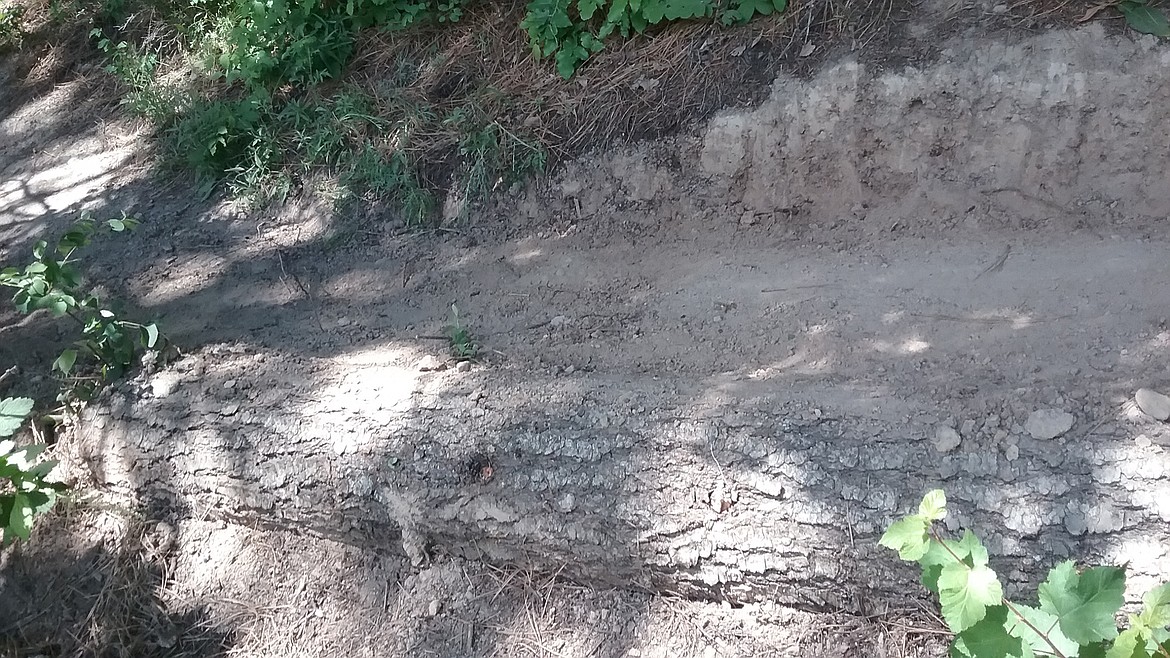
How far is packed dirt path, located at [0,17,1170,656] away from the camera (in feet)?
7.69

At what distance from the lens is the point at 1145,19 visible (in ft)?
11.8

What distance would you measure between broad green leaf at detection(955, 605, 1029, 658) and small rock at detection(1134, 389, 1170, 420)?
1320 millimetres

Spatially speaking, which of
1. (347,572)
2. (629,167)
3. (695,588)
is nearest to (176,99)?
(629,167)

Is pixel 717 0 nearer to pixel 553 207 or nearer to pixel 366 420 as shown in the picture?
pixel 553 207

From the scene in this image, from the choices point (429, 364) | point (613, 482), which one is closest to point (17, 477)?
point (429, 364)

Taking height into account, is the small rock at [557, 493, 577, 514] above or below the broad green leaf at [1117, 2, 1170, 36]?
below

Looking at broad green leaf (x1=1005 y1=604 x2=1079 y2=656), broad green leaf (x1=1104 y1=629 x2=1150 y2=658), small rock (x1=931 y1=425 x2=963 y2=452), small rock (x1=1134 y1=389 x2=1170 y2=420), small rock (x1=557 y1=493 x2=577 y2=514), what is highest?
broad green leaf (x1=1104 y1=629 x2=1150 y2=658)

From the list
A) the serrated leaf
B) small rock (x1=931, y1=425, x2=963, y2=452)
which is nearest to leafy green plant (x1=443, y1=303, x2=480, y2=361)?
small rock (x1=931, y1=425, x2=963, y2=452)

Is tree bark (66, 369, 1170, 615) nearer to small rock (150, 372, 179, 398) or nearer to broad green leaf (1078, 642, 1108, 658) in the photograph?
small rock (150, 372, 179, 398)

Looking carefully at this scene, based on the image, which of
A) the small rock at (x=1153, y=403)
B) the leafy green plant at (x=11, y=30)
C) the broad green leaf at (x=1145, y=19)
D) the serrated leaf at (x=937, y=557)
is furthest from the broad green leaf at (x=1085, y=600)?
the leafy green plant at (x=11, y=30)

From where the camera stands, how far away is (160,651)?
111 inches

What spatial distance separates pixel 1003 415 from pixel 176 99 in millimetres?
5762

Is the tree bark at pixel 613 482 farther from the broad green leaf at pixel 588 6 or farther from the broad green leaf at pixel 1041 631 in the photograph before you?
the broad green leaf at pixel 588 6

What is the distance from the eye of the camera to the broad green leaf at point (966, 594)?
1390 mm
